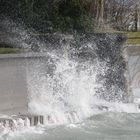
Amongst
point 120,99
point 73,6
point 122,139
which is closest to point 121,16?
point 73,6

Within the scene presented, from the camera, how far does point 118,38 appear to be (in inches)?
564

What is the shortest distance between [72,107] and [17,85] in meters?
1.71

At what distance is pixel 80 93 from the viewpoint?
43.5ft

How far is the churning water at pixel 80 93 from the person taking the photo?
10.9 m

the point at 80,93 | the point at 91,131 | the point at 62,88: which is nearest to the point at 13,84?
the point at 91,131

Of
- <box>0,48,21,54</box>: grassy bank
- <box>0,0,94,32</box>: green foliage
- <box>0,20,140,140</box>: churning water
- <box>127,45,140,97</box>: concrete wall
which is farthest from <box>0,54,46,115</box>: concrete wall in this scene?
<box>127,45,140,97</box>: concrete wall

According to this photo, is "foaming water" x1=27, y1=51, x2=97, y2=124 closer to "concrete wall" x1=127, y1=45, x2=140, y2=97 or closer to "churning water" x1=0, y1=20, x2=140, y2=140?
"churning water" x1=0, y1=20, x2=140, y2=140

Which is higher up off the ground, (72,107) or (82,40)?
(82,40)

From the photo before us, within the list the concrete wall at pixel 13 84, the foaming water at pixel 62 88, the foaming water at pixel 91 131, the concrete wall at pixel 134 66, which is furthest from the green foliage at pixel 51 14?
the foaming water at pixel 91 131

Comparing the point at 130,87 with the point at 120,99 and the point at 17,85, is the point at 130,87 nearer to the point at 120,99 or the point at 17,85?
the point at 120,99

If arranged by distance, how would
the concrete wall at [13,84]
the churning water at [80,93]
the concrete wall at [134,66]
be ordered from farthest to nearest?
the concrete wall at [134,66] → the concrete wall at [13,84] → the churning water at [80,93]

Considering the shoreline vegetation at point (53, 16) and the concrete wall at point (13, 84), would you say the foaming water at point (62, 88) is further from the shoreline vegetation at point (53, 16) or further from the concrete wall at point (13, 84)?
the shoreline vegetation at point (53, 16)

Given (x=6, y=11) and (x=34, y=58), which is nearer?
(x=34, y=58)

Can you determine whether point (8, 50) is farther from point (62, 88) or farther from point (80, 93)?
point (80, 93)
